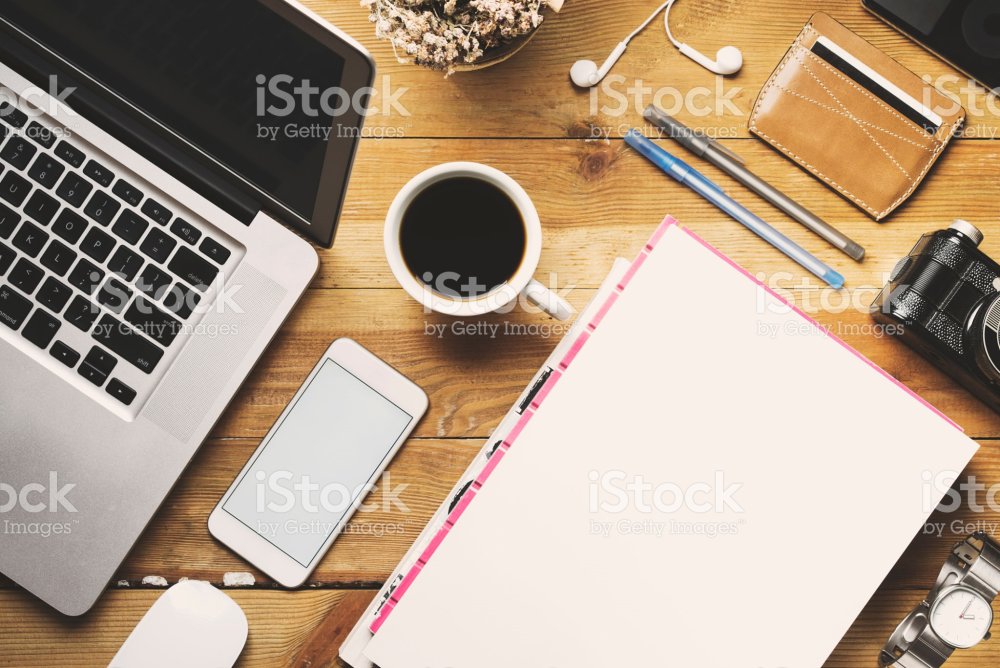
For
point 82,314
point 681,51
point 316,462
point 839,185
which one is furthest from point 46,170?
point 839,185

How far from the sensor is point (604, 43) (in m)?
0.65

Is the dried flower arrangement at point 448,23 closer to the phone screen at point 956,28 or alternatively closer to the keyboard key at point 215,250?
the keyboard key at point 215,250

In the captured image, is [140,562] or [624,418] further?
[140,562]

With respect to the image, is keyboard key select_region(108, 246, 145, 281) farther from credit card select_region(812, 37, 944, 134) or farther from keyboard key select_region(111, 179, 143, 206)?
credit card select_region(812, 37, 944, 134)

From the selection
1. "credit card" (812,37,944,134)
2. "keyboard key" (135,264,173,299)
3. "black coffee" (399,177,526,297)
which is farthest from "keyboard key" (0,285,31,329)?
"credit card" (812,37,944,134)

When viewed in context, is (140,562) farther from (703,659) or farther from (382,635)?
(703,659)

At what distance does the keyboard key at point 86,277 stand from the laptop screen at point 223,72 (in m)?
0.13

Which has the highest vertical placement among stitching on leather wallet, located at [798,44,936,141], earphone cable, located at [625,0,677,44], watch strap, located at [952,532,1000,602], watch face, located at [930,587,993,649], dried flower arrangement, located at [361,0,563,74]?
stitching on leather wallet, located at [798,44,936,141]

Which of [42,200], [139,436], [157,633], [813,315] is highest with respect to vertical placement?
[813,315]

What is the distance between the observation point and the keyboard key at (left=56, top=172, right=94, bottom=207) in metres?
0.59

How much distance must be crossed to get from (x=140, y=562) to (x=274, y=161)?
39cm

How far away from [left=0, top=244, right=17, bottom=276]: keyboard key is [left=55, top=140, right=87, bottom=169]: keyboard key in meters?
0.09

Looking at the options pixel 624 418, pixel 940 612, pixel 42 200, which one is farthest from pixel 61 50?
pixel 940 612

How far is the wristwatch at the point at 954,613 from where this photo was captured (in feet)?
1.82
